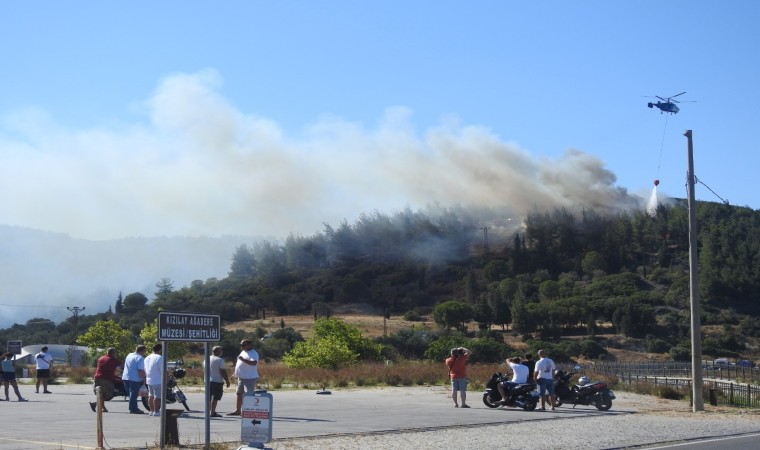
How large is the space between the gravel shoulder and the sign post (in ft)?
6.58

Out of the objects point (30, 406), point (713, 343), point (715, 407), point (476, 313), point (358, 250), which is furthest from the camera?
point (358, 250)

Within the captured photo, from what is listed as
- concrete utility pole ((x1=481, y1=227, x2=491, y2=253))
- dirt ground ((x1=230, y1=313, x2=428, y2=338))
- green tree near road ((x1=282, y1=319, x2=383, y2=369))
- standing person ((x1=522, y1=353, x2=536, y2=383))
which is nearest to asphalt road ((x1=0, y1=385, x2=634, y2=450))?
standing person ((x1=522, y1=353, x2=536, y2=383))

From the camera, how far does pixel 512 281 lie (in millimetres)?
136250

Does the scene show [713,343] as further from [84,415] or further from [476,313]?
[84,415]

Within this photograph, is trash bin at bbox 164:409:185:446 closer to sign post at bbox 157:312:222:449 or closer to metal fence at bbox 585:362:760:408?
sign post at bbox 157:312:222:449

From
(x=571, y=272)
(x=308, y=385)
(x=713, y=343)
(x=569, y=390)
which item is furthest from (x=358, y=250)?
(x=569, y=390)

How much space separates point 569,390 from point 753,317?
95.2m

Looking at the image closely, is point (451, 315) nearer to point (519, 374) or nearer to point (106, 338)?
point (106, 338)

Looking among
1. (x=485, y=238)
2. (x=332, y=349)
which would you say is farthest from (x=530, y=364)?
(x=485, y=238)

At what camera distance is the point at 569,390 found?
25.1 metres

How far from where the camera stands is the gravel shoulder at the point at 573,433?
52.0 feet

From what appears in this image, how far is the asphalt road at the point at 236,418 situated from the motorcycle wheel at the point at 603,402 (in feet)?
0.65

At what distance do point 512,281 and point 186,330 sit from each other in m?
125

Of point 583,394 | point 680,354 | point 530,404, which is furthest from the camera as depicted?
point 680,354
